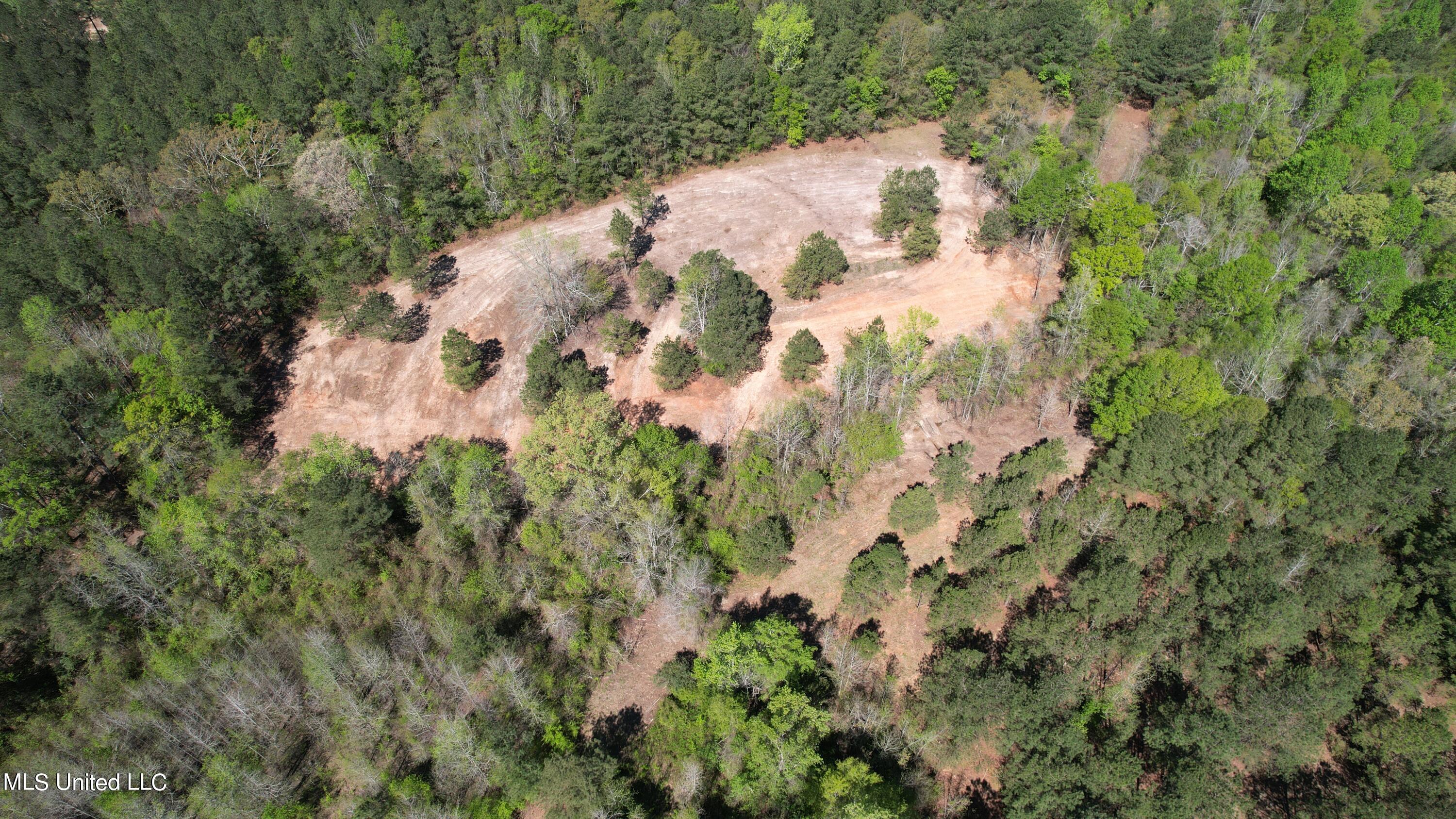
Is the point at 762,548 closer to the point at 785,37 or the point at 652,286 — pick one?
the point at 652,286

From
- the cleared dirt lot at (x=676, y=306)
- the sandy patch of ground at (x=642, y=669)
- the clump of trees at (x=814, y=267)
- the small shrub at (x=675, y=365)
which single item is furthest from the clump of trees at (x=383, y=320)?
the clump of trees at (x=814, y=267)

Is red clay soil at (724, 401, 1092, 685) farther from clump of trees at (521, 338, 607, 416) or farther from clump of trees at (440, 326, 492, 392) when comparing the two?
clump of trees at (440, 326, 492, 392)

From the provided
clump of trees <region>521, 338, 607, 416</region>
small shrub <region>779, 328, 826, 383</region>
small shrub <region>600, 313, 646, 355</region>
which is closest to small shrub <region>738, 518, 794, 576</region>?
small shrub <region>779, 328, 826, 383</region>

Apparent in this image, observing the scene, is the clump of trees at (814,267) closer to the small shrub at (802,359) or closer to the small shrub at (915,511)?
the small shrub at (802,359)

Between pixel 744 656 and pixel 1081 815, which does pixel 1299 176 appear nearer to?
pixel 1081 815

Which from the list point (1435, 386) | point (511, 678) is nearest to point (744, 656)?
point (511, 678)

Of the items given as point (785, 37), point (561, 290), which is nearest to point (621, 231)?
point (561, 290)
